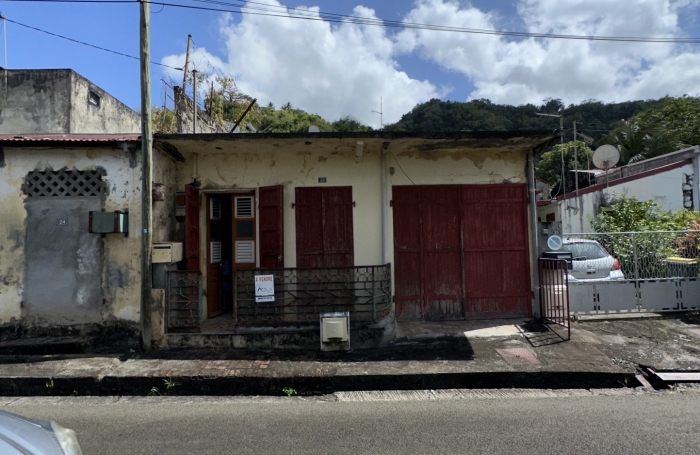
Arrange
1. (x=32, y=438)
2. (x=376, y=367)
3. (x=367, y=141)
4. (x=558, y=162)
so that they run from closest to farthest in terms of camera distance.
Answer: (x=32, y=438) → (x=376, y=367) → (x=367, y=141) → (x=558, y=162)

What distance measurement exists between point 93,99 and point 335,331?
12542mm

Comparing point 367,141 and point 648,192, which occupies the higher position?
point 648,192

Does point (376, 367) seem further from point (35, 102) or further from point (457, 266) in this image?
point (35, 102)

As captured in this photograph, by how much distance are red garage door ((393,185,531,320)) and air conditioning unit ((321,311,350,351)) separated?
165cm

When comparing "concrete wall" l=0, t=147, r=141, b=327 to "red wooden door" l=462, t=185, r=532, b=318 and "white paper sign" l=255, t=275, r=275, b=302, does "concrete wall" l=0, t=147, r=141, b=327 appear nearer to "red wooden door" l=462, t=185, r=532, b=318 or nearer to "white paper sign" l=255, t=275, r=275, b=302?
"white paper sign" l=255, t=275, r=275, b=302

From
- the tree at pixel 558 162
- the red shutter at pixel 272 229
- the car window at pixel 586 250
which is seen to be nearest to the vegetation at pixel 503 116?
the tree at pixel 558 162

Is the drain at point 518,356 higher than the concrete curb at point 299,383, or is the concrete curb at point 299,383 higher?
the drain at point 518,356

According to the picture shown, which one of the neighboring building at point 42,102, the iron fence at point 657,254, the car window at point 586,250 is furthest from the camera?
the neighboring building at point 42,102

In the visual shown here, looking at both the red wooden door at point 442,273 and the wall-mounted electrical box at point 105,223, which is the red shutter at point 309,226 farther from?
the wall-mounted electrical box at point 105,223

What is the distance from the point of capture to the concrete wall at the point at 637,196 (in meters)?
16.5

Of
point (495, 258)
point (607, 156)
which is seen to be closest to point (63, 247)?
point (495, 258)

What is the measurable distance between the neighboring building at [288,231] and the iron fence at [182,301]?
0.02 metres

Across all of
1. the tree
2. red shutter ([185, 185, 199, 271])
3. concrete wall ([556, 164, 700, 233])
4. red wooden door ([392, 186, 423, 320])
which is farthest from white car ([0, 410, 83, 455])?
the tree

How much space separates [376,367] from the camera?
5.41 m
